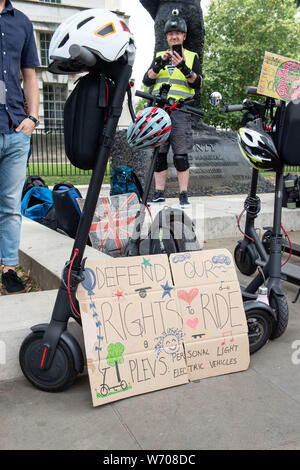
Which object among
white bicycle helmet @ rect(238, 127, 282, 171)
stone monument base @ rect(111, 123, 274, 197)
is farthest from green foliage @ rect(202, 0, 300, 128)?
white bicycle helmet @ rect(238, 127, 282, 171)

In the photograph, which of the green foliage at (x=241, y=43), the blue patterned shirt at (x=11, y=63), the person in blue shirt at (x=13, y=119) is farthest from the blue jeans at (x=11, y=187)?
the green foliage at (x=241, y=43)

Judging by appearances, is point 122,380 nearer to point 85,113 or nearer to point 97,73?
point 85,113

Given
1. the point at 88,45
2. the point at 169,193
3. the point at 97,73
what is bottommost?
the point at 169,193

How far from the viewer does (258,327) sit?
2.70 meters

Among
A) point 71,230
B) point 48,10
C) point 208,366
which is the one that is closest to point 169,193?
point 71,230

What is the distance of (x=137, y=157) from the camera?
7.42 m

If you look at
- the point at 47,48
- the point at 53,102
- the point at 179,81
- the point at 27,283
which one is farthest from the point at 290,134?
the point at 47,48

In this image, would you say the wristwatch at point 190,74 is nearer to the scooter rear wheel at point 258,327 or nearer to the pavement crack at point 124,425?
the scooter rear wheel at point 258,327

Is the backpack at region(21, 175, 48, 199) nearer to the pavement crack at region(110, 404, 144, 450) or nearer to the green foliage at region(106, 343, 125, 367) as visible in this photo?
the green foliage at region(106, 343, 125, 367)

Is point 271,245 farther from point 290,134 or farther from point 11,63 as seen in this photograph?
point 11,63

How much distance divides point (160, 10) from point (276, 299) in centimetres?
672

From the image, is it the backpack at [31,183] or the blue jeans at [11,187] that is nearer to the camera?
the blue jeans at [11,187]

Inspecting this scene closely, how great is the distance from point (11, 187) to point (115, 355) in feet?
5.08

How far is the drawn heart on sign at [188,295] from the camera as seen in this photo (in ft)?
8.12
